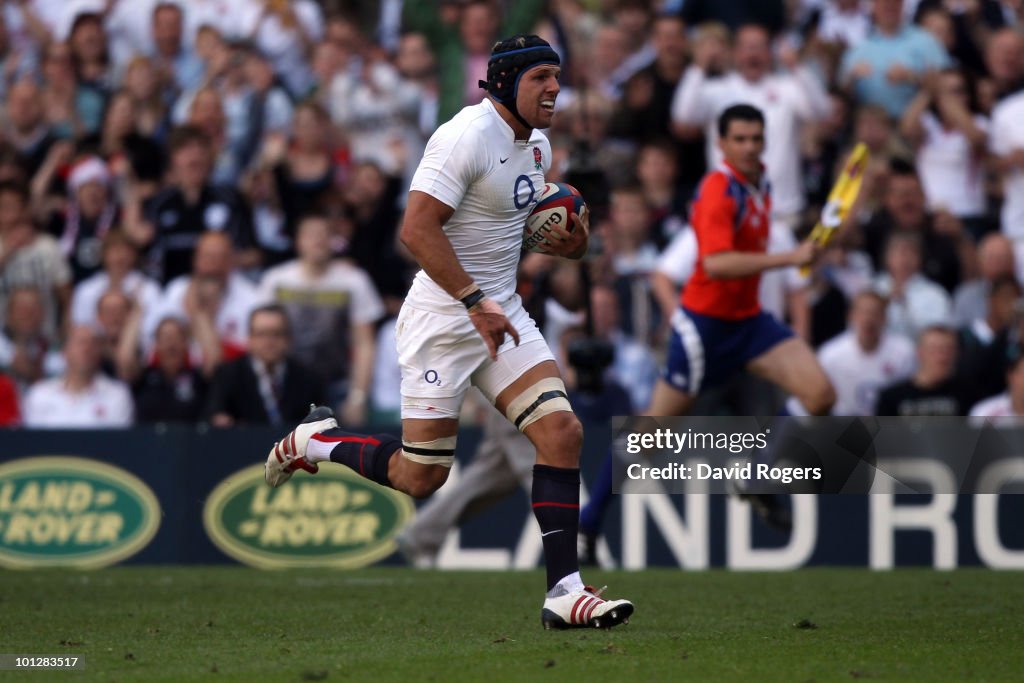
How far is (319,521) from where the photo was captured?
1262 centimetres

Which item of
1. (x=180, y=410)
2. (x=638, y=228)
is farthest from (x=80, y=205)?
(x=638, y=228)

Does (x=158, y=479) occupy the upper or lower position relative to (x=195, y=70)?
lower

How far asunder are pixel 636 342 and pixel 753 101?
92.2 inches

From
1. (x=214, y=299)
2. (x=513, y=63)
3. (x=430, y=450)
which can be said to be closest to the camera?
(x=513, y=63)

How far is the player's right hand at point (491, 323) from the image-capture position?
7035mm

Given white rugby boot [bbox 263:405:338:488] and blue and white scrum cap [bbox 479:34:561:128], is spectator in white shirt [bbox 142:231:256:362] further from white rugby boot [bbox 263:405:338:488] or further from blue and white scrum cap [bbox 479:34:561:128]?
blue and white scrum cap [bbox 479:34:561:128]

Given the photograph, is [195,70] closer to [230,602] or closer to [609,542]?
[609,542]

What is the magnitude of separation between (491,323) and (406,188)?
8349 mm

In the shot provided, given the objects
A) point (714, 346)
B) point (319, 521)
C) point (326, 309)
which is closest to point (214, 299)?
point (326, 309)

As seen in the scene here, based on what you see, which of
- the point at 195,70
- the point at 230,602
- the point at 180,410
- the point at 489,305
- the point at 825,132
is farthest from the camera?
the point at 195,70

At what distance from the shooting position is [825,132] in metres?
14.7

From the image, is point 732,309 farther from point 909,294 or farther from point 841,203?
point 909,294
